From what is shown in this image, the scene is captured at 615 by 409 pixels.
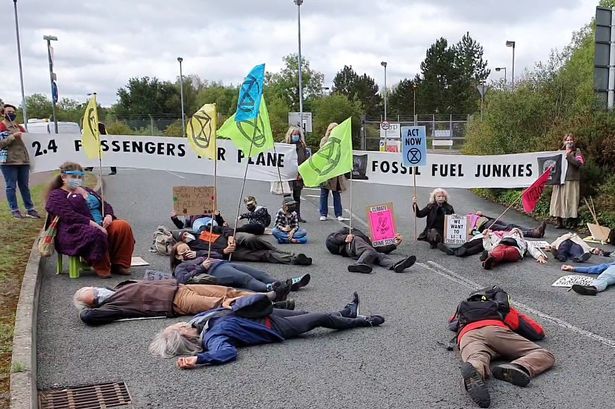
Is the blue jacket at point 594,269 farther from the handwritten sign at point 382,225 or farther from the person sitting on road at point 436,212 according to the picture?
the handwritten sign at point 382,225

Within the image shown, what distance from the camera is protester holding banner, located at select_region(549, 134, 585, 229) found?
1291cm

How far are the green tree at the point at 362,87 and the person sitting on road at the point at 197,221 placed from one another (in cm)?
7321

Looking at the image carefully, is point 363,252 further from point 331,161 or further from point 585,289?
point 585,289

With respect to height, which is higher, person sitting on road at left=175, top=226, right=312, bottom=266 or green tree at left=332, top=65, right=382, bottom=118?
green tree at left=332, top=65, right=382, bottom=118

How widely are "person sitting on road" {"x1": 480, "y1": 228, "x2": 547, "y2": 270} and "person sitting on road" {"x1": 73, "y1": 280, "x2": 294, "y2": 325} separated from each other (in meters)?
3.89

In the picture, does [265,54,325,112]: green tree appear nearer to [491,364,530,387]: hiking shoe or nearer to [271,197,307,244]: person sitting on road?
[271,197,307,244]: person sitting on road

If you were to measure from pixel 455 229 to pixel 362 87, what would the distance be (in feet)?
260

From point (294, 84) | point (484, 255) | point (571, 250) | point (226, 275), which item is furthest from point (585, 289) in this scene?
point (294, 84)

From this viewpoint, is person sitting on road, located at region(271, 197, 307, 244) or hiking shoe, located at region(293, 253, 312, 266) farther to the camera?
person sitting on road, located at region(271, 197, 307, 244)

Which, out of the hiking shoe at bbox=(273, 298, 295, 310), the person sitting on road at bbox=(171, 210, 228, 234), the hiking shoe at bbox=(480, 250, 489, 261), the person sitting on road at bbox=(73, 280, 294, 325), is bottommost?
the hiking shoe at bbox=(480, 250, 489, 261)

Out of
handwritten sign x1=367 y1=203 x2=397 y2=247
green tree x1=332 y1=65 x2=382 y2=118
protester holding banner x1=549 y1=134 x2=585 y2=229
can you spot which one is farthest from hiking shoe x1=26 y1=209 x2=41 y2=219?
green tree x1=332 y1=65 x2=382 y2=118

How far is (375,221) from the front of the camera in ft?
35.1

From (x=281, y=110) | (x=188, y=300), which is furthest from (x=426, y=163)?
(x=281, y=110)

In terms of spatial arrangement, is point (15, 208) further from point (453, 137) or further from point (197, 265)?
point (453, 137)
